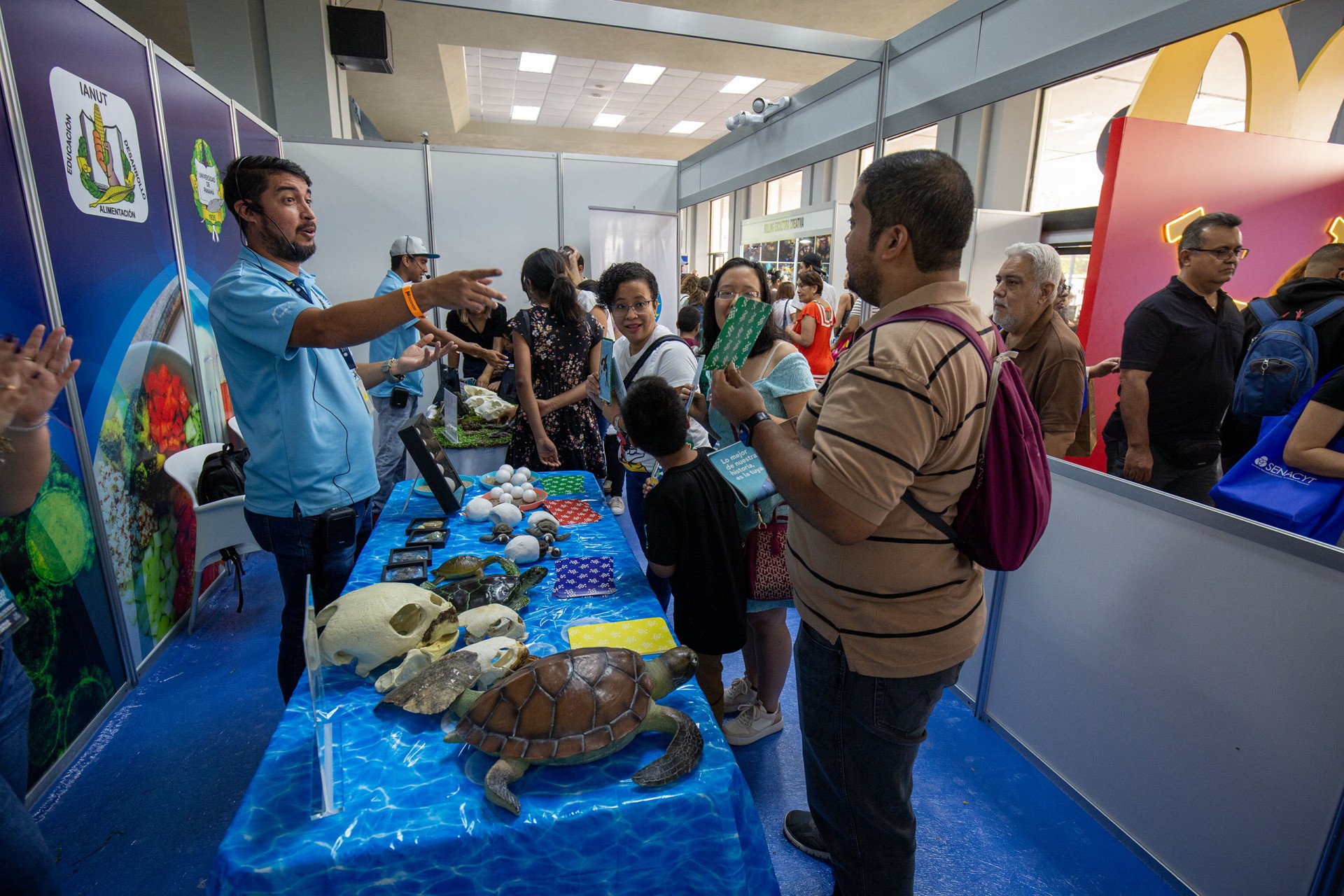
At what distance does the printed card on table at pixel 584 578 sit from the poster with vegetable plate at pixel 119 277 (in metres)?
1.90

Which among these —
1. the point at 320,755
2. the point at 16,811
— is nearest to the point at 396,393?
the point at 16,811

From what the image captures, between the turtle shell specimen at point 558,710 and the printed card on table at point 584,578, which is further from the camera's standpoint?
the printed card on table at point 584,578

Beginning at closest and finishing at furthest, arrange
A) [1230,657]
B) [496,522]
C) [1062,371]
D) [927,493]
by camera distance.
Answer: [927,493], [1230,657], [496,522], [1062,371]

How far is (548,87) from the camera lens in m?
9.79

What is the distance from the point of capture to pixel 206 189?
346 centimetres

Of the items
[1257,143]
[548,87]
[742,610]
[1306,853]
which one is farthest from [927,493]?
[548,87]

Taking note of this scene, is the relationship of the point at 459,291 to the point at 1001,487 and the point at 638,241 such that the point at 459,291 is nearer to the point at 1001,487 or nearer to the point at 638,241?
the point at 1001,487

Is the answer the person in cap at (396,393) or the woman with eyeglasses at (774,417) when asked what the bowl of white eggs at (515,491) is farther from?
the person in cap at (396,393)

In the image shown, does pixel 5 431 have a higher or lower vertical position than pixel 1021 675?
higher

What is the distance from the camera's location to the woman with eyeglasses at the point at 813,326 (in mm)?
5164

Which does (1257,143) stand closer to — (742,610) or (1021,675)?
(1021,675)

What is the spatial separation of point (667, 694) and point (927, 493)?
2.10 feet

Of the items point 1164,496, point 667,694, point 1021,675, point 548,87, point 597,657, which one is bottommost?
point 1021,675

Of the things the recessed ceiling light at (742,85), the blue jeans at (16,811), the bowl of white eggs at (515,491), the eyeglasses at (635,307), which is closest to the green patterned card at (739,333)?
the eyeglasses at (635,307)
